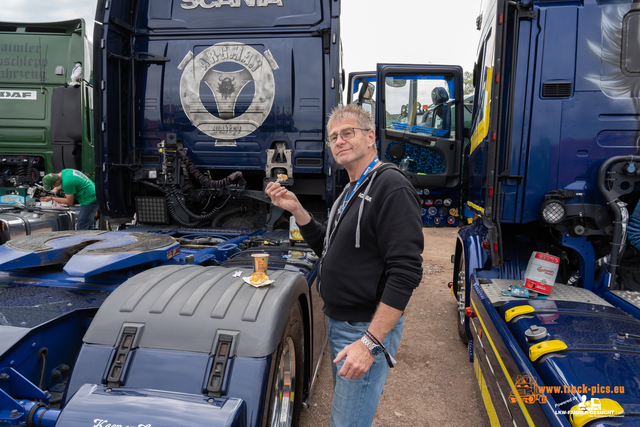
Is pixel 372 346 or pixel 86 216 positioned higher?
pixel 372 346

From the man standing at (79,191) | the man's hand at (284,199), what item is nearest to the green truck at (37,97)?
the man standing at (79,191)

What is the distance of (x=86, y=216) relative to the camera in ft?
19.6

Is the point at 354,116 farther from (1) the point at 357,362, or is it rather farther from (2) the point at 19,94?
(2) the point at 19,94

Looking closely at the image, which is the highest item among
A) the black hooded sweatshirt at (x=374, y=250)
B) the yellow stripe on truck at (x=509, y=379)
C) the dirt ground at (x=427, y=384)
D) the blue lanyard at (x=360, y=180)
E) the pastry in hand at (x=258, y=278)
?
the blue lanyard at (x=360, y=180)

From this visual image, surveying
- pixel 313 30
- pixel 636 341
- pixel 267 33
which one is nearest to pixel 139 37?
pixel 267 33

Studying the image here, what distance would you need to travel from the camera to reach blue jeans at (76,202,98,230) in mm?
5898

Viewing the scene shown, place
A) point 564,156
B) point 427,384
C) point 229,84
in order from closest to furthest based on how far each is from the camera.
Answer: point 564,156 < point 427,384 < point 229,84

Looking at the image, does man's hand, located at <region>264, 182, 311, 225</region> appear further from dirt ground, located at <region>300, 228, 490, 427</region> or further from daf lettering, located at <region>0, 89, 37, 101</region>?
daf lettering, located at <region>0, 89, 37, 101</region>

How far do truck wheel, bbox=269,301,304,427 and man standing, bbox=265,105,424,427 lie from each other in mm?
208

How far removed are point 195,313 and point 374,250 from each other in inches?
28.9

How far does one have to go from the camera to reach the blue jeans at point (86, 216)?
5.90 metres

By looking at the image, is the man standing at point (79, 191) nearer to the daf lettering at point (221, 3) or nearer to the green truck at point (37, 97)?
the green truck at point (37, 97)

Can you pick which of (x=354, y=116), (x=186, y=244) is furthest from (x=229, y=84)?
(x=354, y=116)

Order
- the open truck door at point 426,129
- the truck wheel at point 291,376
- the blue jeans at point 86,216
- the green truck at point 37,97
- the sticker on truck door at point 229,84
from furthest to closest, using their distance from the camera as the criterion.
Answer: the green truck at point 37,97
the blue jeans at point 86,216
the open truck door at point 426,129
the sticker on truck door at point 229,84
the truck wheel at point 291,376
